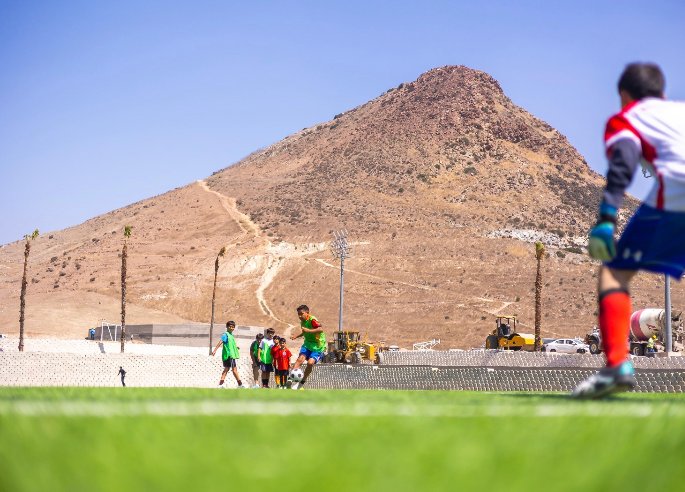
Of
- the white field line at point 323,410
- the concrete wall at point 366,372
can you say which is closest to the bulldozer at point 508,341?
the concrete wall at point 366,372

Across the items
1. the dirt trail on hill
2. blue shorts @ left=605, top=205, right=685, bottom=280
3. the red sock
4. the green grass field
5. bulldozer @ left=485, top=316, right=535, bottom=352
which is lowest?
bulldozer @ left=485, top=316, right=535, bottom=352

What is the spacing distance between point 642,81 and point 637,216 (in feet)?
3.45

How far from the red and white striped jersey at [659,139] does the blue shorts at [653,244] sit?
0.12 meters

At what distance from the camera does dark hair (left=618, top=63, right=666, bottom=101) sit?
6688mm

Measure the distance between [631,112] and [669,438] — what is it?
Result: 12.2 feet

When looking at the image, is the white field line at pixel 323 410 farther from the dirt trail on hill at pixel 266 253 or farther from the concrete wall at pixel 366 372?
the dirt trail on hill at pixel 266 253

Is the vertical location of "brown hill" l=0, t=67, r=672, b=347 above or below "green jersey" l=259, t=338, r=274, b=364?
above

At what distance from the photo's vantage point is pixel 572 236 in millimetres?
136625

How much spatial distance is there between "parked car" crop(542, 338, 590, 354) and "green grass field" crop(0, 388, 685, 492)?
6970cm

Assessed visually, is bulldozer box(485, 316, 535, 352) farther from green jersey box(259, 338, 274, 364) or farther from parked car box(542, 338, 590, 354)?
green jersey box(259, 338, 274, 364)

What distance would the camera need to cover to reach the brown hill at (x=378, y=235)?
105312mm

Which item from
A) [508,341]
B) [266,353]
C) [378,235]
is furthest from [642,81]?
[378,235]

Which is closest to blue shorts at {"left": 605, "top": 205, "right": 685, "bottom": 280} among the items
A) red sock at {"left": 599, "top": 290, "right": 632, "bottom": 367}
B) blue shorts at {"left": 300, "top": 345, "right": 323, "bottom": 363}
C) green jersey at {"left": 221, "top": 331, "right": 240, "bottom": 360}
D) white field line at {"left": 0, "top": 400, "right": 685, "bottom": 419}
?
red sock at {"left": 599, "top": 290, "right": 632, "bottom": 367}

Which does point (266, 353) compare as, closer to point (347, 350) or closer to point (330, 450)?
point (330, 450)
